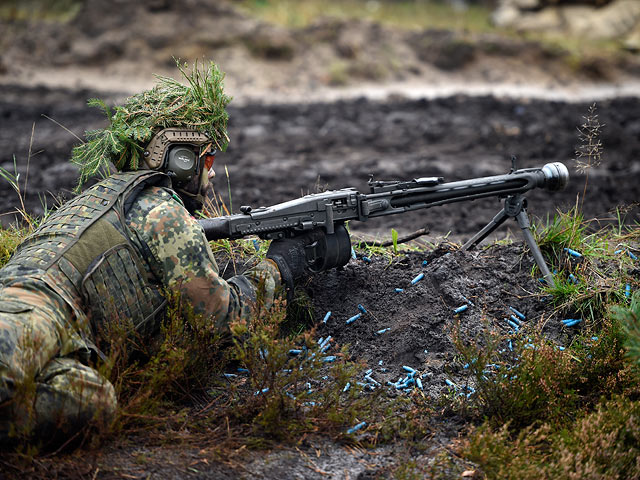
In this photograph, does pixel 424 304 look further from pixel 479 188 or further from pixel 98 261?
pixel 98 261

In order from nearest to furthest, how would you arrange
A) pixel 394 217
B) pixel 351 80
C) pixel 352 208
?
pixel 352 208 < pixel 394 217 < pixel 351 80

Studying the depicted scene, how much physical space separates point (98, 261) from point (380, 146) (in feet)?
28.3

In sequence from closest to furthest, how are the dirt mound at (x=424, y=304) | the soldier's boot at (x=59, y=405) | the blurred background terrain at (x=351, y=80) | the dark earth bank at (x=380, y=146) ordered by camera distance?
the soldier's boot at (x=59, y=405)
the dirt mound at (x=424, y=304)
the dark earth bank at (x=380, y=146)
the blurred background terrain at (x=351, y=80)

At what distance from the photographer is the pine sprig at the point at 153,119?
409 cm

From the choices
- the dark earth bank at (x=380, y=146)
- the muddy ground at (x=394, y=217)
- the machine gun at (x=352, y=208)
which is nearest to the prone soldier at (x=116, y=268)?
the machine gun at (x=352, y=208)

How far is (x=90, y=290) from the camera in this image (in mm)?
3637

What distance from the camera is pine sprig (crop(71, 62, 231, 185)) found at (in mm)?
4094

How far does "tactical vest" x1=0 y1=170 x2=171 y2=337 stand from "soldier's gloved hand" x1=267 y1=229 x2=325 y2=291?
32.6 inches

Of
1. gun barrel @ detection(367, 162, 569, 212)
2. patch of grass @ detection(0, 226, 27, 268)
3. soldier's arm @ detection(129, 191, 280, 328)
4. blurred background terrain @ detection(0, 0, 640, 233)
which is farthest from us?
blurred background terrain @ detection(0, 0, 640, 233)

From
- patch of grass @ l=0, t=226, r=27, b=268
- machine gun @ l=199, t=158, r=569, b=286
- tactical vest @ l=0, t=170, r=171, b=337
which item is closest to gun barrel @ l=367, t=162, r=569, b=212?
machine gun @ l=199, t=158, r=569, b=286

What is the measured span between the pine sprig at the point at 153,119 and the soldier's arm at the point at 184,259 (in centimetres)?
40

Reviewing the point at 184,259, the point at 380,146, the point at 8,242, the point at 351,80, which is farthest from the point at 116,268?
the point at 351,80

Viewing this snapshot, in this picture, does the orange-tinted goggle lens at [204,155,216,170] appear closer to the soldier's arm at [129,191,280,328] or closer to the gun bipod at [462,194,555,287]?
the soldier's arm at [129,191,280,328]

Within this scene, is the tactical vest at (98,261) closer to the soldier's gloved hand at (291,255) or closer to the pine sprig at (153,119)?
the pine sprig at (153,119)
